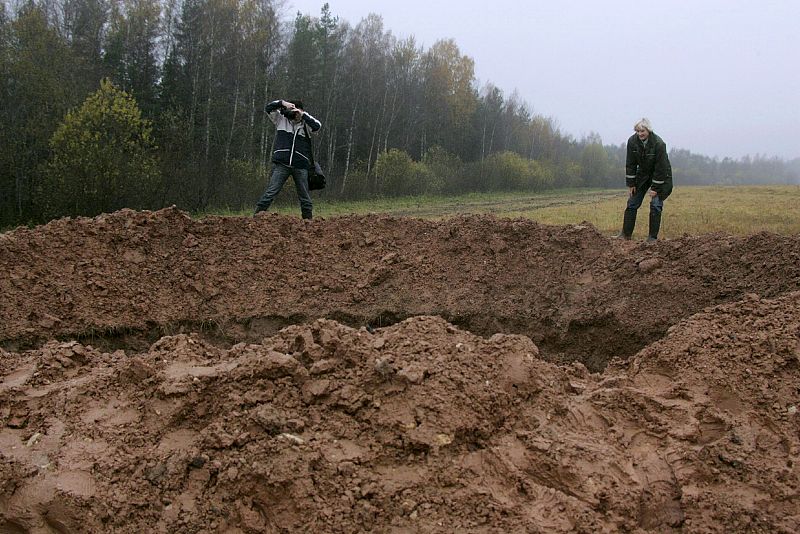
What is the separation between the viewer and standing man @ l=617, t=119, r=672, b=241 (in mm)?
7926

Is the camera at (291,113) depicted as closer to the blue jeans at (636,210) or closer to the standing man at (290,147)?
the standing man at (290,147)

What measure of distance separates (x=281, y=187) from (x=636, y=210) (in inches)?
189

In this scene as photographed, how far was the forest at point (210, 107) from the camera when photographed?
1555cm

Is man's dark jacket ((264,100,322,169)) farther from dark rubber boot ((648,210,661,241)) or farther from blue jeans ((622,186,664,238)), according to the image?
dark rubber boot ((648,210,661,241))

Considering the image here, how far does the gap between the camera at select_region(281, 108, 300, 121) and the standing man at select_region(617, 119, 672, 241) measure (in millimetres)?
4315

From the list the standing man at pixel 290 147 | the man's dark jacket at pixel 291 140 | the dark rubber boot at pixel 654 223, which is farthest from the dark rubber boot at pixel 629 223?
the man's dark jacket at pixel 291 140

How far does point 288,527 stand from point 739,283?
4.61 metres

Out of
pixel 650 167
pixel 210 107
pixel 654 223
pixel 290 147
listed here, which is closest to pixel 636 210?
pixel 654 223

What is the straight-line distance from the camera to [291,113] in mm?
8117

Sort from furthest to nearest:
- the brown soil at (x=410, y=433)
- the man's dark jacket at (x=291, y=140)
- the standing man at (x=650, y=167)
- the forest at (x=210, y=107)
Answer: the forest at (x=210, y=107) → the man's dark jacket at (x=291, y=140) → the standing man at (x=650, y=167) → the brown soil at (x=410, y=433)

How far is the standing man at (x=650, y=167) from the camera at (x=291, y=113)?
14.2ft

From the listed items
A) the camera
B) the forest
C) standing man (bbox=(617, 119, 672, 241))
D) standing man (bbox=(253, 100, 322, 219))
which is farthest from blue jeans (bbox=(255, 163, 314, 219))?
the forest

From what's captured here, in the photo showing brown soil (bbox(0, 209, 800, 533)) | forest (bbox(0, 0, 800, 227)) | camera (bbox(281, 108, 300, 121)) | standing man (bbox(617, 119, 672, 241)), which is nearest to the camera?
brown soil (bbox(0, 209, 800, 533))

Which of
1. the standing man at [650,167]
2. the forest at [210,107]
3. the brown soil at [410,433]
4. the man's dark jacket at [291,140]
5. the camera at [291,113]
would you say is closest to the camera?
the brown soil at [410,433]
